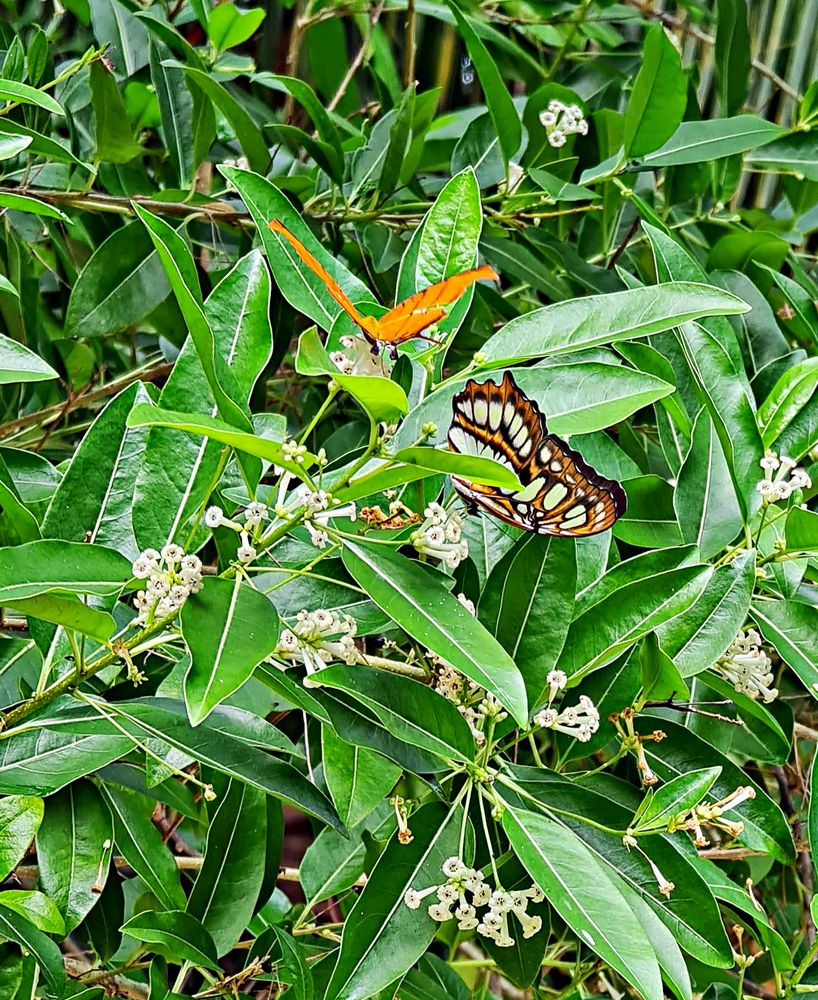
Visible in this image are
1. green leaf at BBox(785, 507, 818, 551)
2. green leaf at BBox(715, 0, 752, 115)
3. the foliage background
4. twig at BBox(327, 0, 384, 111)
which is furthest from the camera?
twig at BBox(327, 0, 384, 111)

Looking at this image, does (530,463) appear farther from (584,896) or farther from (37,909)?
(37,909)

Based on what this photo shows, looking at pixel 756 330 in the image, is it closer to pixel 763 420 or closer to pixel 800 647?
pixel 763 420

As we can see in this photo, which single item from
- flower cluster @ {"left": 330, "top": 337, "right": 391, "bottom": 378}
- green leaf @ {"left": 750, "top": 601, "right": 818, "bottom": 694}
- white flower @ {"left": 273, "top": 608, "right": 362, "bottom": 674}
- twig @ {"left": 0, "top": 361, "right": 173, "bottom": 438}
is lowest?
twig @ {"left": 0, "top": 361, "right": 173, "bottom": 438}

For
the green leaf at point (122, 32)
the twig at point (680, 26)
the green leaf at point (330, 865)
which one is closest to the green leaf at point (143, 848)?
the green leaf at point (330, 865)

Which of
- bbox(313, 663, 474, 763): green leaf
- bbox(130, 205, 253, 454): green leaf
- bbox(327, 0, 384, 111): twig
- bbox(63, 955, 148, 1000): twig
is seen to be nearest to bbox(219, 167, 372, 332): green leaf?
bbox(130, 205, 253, 454): green leaf

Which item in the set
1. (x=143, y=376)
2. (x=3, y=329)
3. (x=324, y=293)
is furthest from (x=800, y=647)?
(x=3, y=329)

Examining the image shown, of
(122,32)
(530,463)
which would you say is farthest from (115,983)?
(122,32)

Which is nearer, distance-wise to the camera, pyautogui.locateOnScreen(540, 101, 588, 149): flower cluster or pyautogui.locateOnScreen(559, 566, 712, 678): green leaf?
pyautogui.locateOnScreen(559, 566, 712, 678): green leaf

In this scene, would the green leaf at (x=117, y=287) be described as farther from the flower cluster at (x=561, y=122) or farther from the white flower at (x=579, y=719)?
the white flower at (x=579, y=719)

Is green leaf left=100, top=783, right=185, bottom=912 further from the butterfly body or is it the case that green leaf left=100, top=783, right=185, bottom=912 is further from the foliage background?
the butterfly body
